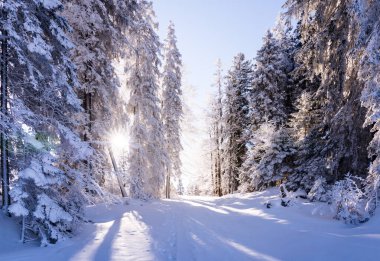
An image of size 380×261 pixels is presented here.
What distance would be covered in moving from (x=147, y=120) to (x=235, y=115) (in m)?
13.0

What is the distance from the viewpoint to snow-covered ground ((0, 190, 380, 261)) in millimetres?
6402

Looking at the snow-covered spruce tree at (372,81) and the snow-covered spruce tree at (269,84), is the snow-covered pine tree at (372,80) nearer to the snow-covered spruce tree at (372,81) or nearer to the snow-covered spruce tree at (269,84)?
the snow-covered spruce tree at (372,81)

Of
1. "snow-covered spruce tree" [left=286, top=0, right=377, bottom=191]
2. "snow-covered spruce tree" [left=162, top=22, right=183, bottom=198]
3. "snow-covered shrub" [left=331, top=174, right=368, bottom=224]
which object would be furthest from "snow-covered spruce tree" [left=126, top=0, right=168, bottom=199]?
"snow-covered shrub" [left=331, top=174, right=368, bottom=224]

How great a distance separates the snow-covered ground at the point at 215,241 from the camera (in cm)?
640

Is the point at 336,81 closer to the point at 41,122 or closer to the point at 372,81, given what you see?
the point at 372,81

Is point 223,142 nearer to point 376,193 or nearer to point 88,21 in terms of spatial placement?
point 88,21

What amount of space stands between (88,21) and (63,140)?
557 cm

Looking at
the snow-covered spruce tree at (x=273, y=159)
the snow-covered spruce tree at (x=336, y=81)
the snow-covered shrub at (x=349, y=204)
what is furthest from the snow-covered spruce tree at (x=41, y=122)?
the snow-covered spruce tree at (x=273, y=159)

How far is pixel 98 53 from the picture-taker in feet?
44.4

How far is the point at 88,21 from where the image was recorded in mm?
12586

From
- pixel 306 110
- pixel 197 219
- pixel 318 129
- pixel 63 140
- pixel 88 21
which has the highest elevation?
pixel 88 21

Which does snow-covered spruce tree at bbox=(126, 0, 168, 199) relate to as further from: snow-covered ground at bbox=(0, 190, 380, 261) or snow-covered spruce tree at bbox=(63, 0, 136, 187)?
snow-covered ground at bbox=(0, 190, 380, 261)

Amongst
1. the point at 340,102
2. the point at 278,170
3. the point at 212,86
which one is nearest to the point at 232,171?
the point at 212,86

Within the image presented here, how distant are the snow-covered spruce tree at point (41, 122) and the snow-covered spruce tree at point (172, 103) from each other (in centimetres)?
1955
